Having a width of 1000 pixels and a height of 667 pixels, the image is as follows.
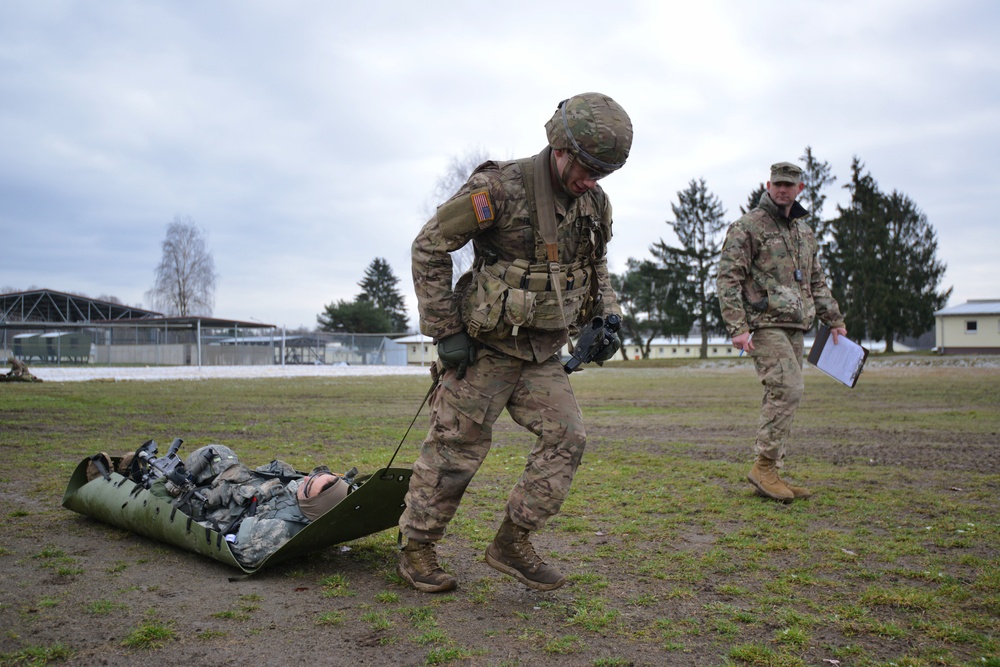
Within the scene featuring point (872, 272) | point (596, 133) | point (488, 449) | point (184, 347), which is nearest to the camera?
point (596, 133)

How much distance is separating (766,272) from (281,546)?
437 cm

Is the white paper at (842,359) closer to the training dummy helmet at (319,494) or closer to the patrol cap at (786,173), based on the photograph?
the patrol cap at (786,173)

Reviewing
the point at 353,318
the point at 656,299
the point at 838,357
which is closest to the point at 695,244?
the point at 656,299

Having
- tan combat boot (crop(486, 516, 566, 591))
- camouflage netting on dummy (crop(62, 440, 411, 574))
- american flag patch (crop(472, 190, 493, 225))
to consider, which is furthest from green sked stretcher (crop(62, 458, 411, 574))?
american flag patch (crop(472, 190, 493, 225))

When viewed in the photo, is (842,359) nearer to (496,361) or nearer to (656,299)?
(496,361)

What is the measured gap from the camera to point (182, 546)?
4.26 metres

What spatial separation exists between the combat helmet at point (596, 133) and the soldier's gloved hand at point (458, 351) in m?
1.05

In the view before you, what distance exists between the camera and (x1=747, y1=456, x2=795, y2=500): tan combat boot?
5.90 meters

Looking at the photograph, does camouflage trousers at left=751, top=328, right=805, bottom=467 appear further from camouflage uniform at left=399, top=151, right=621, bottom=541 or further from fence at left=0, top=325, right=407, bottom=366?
fence at left=0, top=325, right=407, bottom=366

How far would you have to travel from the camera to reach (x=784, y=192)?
6098 mm

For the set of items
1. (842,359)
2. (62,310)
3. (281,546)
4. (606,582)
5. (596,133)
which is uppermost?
(62,310)

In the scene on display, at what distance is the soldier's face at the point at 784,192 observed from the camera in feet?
20.0

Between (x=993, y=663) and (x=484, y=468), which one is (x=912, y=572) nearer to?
(x=993, y=663)

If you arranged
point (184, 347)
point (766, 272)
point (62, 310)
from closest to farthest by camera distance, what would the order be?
point (766, 272), point (184, 347), point (62, 310)
